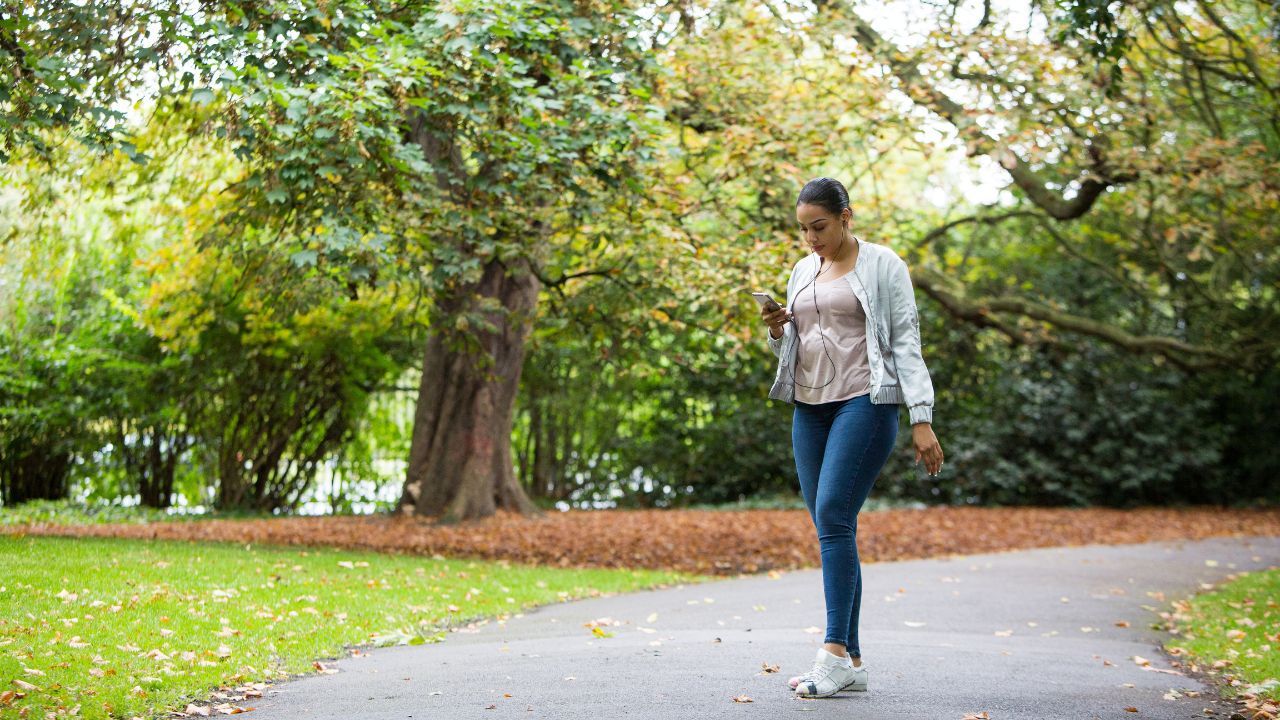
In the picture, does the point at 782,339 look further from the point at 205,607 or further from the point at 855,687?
the point at 205,607

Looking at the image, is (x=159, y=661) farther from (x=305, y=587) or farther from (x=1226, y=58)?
(x=1226, y=58)

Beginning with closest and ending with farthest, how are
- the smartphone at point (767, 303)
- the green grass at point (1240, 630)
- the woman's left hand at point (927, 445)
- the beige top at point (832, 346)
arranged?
1. the woman's left hand at point (927, 445)
2. the smartphone at point (767, 303)
3. the beige top at point (832, 346)
4. the green grass at point (1240, 630)

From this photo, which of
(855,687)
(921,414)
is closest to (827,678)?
(855,687)

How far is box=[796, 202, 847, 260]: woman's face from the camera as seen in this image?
14.9 feet

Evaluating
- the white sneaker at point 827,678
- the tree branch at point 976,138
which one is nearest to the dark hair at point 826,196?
the white sneaker at point 827,678

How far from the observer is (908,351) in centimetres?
436

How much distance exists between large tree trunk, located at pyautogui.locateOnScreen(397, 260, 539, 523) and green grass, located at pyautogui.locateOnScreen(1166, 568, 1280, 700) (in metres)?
7.23

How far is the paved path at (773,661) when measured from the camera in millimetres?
4234

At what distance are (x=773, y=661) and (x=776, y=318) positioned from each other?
1.70m

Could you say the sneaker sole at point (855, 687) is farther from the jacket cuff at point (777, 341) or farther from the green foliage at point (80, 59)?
the green foliage at point (80, 59)

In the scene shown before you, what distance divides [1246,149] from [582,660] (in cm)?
1056

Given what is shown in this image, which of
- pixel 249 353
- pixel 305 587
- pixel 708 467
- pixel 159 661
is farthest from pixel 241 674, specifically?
pixel 708 467

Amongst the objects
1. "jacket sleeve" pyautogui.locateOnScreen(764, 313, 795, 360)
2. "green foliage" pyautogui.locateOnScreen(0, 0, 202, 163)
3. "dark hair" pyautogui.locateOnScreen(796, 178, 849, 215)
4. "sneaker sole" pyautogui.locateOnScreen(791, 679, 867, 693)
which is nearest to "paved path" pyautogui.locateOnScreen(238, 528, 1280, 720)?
"sneaker sole" pyautogui.locateOnScreen(791, 679, 867, 693)

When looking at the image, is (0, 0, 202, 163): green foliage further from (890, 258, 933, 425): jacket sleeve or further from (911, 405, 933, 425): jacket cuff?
(911, 405, 933, 425): jacket cuff
